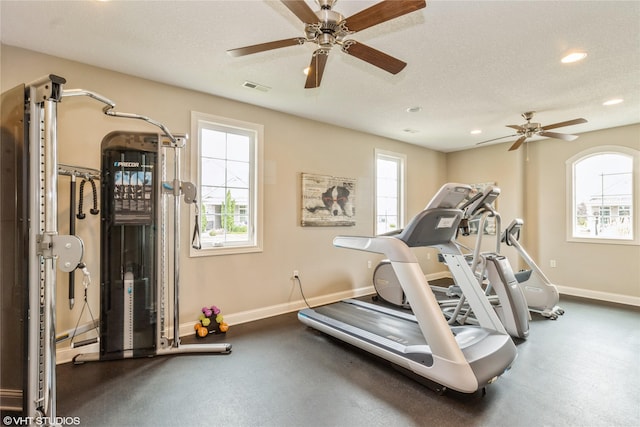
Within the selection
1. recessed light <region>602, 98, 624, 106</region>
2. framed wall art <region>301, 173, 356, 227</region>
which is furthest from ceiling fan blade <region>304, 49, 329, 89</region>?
recessed light <region>602, 98, 624, 106</region>

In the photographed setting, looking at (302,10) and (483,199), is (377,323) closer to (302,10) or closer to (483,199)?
(483,199)

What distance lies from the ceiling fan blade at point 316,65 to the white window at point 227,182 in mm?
1591

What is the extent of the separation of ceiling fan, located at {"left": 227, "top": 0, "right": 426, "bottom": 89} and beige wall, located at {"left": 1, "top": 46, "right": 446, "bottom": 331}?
1639 mm

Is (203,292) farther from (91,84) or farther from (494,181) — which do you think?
(494,181)

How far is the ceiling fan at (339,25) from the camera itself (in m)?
1.50

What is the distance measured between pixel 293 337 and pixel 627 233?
5.07 m

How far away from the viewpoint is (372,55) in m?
1.93

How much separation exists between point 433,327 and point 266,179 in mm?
2583

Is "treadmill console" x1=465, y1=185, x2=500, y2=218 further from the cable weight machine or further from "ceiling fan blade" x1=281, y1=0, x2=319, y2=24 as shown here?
the cable weight machine

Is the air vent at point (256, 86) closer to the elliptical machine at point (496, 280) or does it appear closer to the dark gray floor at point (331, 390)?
the elliptical machine at point (496, 280)

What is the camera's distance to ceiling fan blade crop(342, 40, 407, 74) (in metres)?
1.84

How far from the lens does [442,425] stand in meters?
1.84

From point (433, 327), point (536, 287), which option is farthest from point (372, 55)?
point (536, 287)

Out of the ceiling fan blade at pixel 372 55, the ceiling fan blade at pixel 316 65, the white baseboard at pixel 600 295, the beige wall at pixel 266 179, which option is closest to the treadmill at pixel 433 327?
the ceiling fan blade at pixel 372 55
